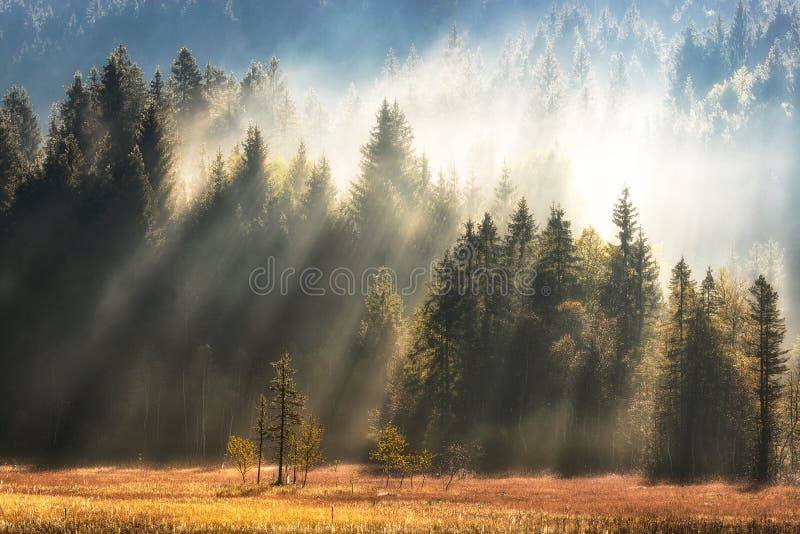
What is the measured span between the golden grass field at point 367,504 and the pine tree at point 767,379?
381 cm

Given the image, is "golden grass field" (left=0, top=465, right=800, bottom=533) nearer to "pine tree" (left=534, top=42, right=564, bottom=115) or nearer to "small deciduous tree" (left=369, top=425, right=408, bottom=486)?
"small deciduous tree" (left=369, top=425, right=408, bottom=486)

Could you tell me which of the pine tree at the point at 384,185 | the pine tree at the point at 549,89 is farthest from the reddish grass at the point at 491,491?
the pine tree at the point at 549,89

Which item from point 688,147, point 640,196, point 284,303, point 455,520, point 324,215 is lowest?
point 455,520

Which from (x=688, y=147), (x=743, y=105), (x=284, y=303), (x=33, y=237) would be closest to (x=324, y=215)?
(x=284, y=303)

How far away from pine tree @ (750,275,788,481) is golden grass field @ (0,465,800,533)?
3.81 m

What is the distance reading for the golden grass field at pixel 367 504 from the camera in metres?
21.0

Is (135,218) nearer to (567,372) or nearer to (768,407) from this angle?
(567,372)

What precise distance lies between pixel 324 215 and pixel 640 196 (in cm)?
10561

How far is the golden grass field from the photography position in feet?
68.8

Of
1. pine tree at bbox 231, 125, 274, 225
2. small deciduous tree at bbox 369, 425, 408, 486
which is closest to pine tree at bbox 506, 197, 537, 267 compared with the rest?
small deciduous tree at bbox 369, 425, 408, 486

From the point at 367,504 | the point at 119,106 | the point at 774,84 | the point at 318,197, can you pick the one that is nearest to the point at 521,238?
the point at 318,197

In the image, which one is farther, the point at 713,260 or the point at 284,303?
the point at 713,260

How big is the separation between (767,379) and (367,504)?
2949 cm

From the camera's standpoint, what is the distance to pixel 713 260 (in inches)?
5153
